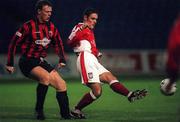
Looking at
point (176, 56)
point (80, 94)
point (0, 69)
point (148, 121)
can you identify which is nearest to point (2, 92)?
point (80, 94)

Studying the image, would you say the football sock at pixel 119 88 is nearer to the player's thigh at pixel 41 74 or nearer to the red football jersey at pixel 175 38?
the player's thigh at pixel 41 74

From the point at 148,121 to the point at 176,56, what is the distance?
3092 mm

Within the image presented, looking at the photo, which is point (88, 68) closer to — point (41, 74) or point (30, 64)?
point (41, 74)

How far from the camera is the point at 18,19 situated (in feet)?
74.4

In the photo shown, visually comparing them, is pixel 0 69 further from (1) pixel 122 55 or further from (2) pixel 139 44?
(2) pixel 139 44

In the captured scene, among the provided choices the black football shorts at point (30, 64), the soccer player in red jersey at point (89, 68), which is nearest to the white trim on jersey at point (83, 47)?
the soccer player in red jersey at point (89, 68)

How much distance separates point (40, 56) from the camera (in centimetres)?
809

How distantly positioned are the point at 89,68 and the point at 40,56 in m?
0.79

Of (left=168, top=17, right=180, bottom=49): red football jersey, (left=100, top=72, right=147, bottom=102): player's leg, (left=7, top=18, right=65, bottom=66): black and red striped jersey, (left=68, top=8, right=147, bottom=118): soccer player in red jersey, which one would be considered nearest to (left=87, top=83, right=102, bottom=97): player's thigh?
(left=68, top=8, right=147, bottom=118): soccer player in red jersey

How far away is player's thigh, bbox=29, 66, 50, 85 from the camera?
784cm

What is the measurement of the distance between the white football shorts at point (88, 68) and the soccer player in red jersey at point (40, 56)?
366 millimetres

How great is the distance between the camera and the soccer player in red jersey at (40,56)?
788 centimetres

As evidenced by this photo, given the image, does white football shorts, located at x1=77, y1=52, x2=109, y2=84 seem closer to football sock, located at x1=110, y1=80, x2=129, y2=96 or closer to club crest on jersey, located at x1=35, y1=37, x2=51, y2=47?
football sock, located at x1=110, y1=80, x2=129, y2=96

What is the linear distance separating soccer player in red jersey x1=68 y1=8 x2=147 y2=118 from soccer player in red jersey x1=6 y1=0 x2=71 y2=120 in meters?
0.33
